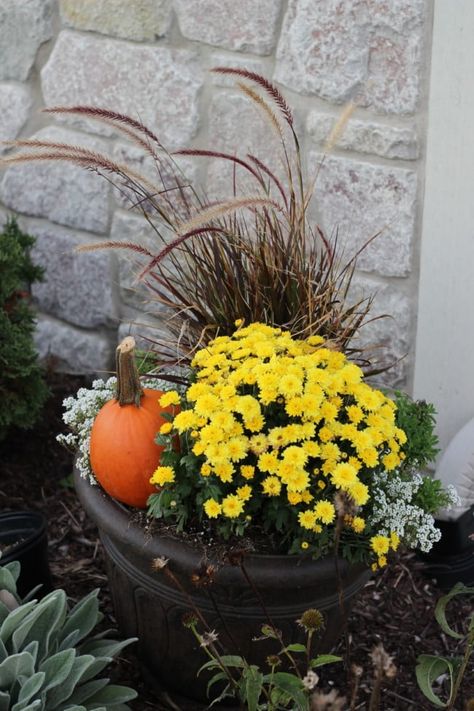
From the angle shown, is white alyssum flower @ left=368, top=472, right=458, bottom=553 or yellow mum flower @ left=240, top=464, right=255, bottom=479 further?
white alyssum flower @ left=368, top=472, right=458, bottom=553

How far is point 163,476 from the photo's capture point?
189 cm

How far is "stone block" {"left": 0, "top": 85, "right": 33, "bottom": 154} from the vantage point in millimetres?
3164

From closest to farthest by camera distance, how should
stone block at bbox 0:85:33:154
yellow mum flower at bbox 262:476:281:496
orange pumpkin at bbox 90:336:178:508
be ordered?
yellow mum flower at bbox 262:476:281:496
orange pumpkin at bbox 90:336:178:508
stone block at bbox 0:85:33:154

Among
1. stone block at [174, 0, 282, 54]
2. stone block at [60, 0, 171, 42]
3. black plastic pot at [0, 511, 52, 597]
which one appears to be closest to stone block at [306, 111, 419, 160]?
stone block at [174, 0, 282, 54]

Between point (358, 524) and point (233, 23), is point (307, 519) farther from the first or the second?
point (233, 23)

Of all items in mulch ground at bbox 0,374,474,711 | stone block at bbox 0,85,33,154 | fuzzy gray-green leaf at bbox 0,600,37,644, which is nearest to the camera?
fuzzy gray-green leaf at bbox 0,600,37,644

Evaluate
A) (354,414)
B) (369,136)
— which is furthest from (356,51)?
(354,414)

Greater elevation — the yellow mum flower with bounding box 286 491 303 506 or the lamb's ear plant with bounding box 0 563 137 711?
the yellow mum flower with bounding box 286 491 303 506

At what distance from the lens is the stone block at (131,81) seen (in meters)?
2.81

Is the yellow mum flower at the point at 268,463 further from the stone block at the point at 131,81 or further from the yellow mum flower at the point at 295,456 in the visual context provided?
the stone block at the point at 131,81

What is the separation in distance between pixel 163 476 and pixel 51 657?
44cm

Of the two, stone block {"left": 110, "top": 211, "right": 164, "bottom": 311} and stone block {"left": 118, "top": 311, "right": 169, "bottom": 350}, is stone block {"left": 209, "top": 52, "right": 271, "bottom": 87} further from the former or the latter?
stone block {"left": 118, "top": 311, "right": 169, "bottom": 350}

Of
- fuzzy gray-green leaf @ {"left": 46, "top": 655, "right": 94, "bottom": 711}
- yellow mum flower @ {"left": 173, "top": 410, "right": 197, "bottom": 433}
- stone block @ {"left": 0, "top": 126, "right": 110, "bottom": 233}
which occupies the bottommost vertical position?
fuzzy gray-green leaf @ {"left": 46, "top": 655, "right": 94, "bottom": 711}

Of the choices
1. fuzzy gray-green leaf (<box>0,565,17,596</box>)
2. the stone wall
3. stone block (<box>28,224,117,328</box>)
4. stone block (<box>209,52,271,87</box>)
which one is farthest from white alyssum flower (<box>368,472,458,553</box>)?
stone block (<box>28,224,117,328</box>)
